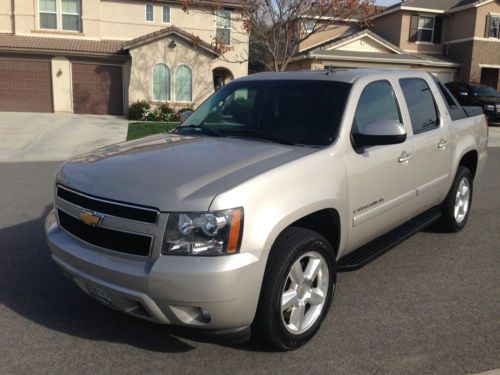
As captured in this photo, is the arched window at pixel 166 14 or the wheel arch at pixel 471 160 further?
the arched window at pixel 166 14

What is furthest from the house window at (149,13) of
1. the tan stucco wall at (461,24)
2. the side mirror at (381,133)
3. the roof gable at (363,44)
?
the side mirror at (381,133)

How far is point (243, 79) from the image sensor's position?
192 inches

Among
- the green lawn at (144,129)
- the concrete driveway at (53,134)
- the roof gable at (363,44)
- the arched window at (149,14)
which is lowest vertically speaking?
the concrete driveway at (53,134)

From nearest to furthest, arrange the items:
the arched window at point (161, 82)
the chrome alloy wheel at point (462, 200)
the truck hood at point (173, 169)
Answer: the truck hood at point (173, 169), the chrome alloy wheel at point (462, 200), the arched window at point (161, 82)

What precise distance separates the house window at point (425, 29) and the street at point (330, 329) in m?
29.9

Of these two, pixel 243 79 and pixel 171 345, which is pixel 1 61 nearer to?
pixel 243 79

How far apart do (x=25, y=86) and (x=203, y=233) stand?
24009 mm

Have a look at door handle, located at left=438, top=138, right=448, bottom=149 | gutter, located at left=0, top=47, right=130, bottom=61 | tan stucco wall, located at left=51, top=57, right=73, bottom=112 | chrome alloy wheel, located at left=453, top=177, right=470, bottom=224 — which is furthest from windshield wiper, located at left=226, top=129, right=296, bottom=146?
tan stucco wall, located at left=51, top=57, right=73, bottom=112

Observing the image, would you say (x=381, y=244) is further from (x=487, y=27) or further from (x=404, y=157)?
(x=487, y=27)

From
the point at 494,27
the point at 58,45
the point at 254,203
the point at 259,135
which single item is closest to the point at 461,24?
the point at 494,27

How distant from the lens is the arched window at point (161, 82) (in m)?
23.5

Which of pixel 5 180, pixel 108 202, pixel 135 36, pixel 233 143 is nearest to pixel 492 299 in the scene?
pixel 233 143

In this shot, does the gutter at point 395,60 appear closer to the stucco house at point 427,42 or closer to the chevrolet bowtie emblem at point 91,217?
the stucco house at point 427,42

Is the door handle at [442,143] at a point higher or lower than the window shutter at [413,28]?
lower
